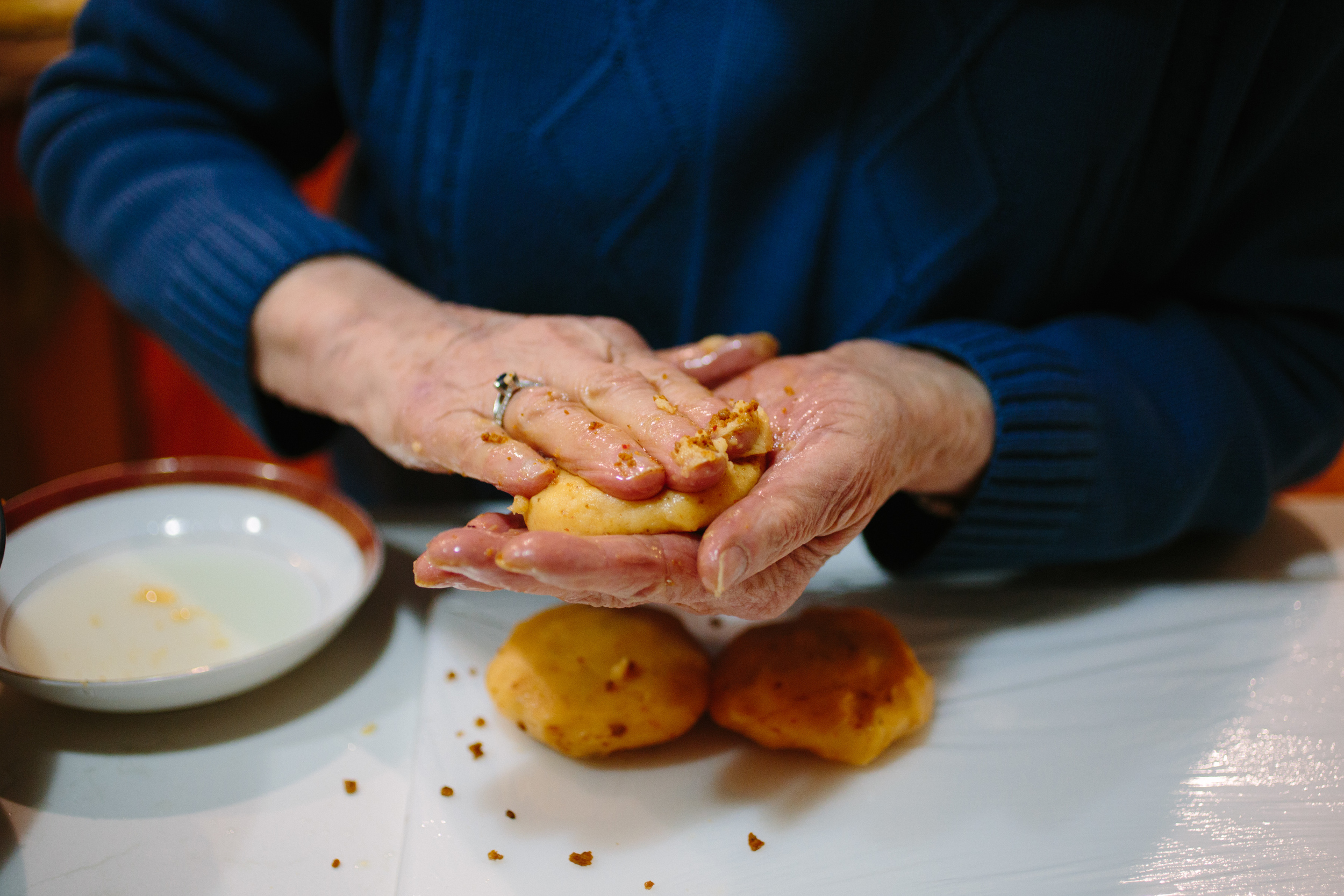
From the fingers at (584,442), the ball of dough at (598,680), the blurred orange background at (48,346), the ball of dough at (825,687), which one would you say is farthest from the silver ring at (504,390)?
the blurred orange background at (48,346)

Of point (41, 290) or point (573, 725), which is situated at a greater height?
point (573, 725)

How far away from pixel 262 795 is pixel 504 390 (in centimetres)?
45

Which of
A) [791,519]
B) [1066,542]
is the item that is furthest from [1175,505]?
[791,519]

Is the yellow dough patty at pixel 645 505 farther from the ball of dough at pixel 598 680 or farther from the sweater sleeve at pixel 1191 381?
the sweater sleeve at pixel 1191 381

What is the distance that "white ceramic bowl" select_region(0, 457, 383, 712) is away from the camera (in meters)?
0.93

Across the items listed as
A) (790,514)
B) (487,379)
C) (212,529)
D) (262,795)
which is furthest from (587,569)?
(212,529)

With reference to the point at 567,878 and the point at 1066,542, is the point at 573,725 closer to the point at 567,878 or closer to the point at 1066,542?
the point at 567,878

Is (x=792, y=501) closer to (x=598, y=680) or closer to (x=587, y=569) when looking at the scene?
(x=587, y=569)

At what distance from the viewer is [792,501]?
0.72 metres

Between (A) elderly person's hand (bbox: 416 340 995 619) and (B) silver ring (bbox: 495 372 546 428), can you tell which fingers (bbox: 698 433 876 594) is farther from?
(B) silver ring (bbox: 495 372 546 428)

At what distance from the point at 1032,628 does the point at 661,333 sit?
23.9 inches

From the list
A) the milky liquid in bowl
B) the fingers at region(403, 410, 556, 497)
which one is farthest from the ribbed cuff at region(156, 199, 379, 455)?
the fingers at region(403, 410, 556, 497)

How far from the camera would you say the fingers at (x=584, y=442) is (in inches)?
29.4

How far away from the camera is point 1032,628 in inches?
41.6
